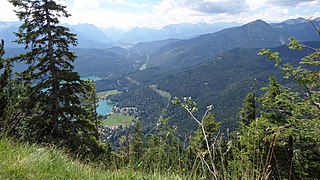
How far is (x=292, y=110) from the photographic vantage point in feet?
26.2

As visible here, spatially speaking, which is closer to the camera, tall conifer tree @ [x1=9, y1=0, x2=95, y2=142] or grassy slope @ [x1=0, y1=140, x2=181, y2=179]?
grassy slope @ [x1=0, y1=140, x2=181, y2=179]

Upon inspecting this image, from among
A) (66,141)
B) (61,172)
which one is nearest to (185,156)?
(61,172)

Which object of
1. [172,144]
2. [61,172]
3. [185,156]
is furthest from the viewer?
[172,144]

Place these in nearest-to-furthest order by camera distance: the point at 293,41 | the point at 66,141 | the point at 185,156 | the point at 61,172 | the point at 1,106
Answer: the point at 61,172 < the point at 185,156 < the point at 293,41 < the point at 1,106 < the point at 66,141

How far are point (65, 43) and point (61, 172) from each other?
38.1ft

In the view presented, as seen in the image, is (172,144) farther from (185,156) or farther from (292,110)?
(292,110)

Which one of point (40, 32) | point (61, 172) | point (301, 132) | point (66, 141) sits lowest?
point (66, 141)

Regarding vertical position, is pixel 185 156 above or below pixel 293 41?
below

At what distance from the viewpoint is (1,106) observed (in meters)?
10.0

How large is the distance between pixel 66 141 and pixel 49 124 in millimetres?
1463

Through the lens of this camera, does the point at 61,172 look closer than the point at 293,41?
Yes

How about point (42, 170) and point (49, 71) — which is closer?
point (42, 170)

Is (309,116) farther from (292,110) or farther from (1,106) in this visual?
(1,106)

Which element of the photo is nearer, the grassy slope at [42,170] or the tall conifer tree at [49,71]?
the grassy slope at [42,170]
